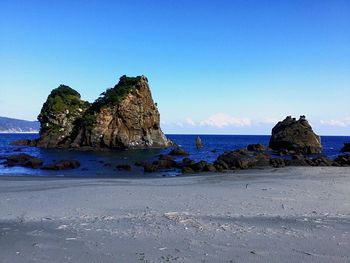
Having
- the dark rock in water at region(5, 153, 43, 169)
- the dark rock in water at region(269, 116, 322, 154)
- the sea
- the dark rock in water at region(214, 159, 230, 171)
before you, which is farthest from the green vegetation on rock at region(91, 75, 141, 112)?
the dark rock in water at region(214, 159, 230, 171)

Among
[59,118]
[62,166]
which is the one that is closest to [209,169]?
[62,166]

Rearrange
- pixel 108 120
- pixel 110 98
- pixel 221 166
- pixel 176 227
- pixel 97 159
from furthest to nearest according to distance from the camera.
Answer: pixel 110 98
pixel 108 120
pixel 97 159
pixel 221 166
pixel 176 227

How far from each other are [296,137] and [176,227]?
77464 mm

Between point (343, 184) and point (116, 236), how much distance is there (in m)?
16.1

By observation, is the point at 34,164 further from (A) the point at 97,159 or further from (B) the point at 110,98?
(B) the point at 110,98

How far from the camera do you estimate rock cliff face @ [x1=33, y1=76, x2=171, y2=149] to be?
301ft

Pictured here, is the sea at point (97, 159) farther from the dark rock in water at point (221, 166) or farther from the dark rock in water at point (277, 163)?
the dark rock in water at point (277, 163)

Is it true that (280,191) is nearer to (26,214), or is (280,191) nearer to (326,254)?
(326,254)

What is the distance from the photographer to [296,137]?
82.8 meters

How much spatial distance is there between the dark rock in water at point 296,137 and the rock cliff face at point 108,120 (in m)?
30.8

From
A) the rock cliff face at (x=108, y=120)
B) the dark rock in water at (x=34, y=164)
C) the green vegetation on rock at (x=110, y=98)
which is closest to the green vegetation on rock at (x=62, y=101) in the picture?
the rock cliff face at (x=108, y=120)

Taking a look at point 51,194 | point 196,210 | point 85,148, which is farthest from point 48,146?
point 196,210

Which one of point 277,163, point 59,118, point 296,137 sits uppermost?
point 59,118

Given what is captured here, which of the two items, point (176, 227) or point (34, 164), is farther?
point (34, 164)
